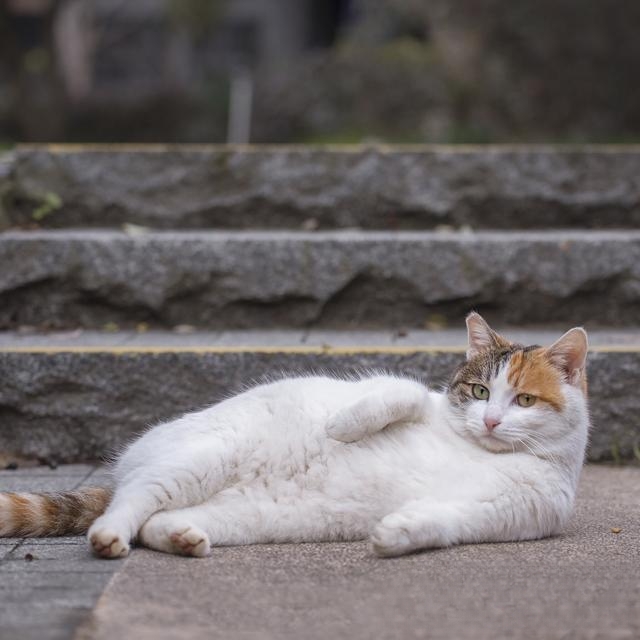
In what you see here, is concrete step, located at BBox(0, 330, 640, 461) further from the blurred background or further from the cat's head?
the blurred background

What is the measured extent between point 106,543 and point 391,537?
0.88 metres

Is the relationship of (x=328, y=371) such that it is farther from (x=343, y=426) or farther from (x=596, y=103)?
(x=596, y=103)

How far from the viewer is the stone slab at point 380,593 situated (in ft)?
8.86

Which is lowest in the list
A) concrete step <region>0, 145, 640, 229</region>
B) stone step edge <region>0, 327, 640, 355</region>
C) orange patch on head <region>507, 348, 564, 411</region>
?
stone step edge <region>0, 327, 640, 355</region>

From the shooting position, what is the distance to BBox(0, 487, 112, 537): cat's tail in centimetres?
349

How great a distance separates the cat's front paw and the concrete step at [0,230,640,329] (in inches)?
81.6

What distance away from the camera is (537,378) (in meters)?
3.64

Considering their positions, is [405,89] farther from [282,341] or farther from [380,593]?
[380,593]

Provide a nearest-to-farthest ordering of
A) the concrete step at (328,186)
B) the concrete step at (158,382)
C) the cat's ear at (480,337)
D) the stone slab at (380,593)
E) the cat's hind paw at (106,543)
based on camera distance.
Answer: the stone slab at (380,593) → the cat's hind paw at (106,543) → the cat's ear at (480,337) → the concrete step at (158,382) → the concrete step at (328,186)

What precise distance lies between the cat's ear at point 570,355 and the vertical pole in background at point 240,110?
8.82 meters

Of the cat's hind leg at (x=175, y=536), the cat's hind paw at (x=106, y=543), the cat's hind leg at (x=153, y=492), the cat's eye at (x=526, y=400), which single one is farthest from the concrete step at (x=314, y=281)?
the cat's hind paw at (x=106, y=543)

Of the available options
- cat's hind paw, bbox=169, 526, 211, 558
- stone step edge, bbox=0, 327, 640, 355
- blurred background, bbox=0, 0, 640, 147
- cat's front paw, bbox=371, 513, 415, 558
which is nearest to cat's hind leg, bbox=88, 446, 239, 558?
cat's hind paw, bbox=169, 526, 211, 558

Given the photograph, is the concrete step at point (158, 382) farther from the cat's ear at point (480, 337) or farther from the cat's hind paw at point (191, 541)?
the cat's hind paw at point (191, 541)

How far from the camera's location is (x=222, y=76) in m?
15.1
